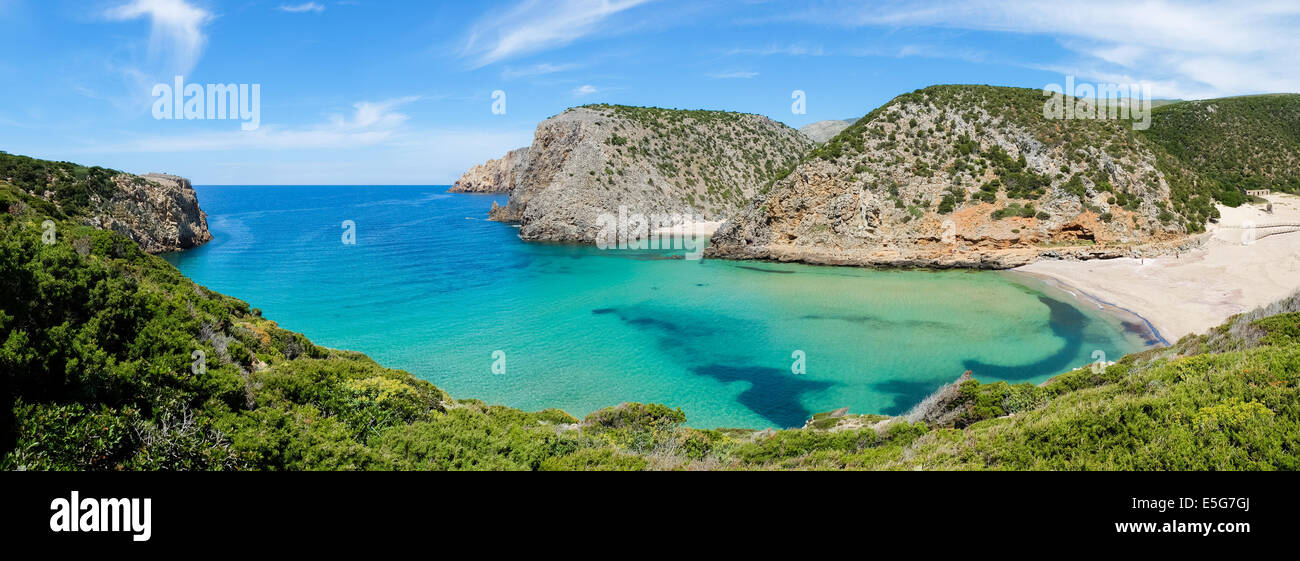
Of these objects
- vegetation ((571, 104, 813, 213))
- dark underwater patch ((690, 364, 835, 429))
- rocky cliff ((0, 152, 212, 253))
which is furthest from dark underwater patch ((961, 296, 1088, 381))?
rocky cliff ((0, 152, 212, 253))

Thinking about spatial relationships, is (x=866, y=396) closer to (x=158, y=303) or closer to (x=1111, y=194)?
(x=158, y=303)

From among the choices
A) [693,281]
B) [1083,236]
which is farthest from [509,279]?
[1083,236]

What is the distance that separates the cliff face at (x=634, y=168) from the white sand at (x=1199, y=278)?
112 feet

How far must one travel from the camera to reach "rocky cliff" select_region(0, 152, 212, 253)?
37.0m

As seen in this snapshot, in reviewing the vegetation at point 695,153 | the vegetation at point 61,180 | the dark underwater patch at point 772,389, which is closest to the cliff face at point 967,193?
the vegetation at point 695,153

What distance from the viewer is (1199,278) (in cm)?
2966

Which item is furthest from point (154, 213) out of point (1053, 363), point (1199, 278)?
point (1199, 278)

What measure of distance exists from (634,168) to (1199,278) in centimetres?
5323

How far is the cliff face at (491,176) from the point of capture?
504 feet

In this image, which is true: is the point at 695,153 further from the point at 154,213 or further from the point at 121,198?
the point at 121,198

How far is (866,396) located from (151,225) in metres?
62.2

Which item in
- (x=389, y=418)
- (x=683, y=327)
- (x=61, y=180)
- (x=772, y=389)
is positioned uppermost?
(x=61, y=180)
